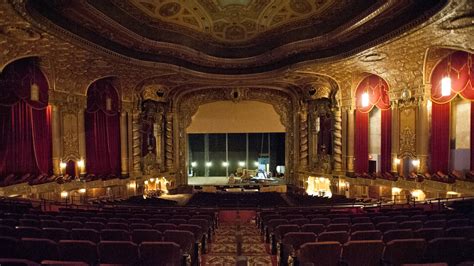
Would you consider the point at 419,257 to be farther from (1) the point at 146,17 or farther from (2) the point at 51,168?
(2) the point at 51,168

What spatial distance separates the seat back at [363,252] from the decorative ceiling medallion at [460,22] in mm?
7380

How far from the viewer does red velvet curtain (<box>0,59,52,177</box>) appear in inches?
390

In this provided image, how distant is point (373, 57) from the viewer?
11078 millimetres

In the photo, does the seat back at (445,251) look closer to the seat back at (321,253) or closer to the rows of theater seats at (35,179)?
the seat back at (321,253)

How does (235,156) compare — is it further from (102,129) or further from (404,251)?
(404,251)

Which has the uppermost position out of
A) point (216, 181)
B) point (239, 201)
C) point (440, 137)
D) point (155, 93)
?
point (155, 93)

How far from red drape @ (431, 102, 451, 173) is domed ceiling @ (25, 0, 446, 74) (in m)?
4.08

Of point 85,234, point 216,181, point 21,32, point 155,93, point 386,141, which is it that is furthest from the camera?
point 216,181

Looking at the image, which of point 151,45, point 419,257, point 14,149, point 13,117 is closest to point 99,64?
point 151,45

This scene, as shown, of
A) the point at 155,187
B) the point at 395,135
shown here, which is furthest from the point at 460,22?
the point at 155,187

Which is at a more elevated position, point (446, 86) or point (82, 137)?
point (446, 86)

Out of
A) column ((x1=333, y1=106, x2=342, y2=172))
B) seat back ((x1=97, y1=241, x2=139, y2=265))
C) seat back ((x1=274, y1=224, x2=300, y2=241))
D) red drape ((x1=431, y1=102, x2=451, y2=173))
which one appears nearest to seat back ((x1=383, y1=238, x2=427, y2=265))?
seat back ((x1=274, y1=224, x2=300, y2=241))

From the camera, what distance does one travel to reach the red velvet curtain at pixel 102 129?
13.7m

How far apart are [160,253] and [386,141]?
13.1 meters
